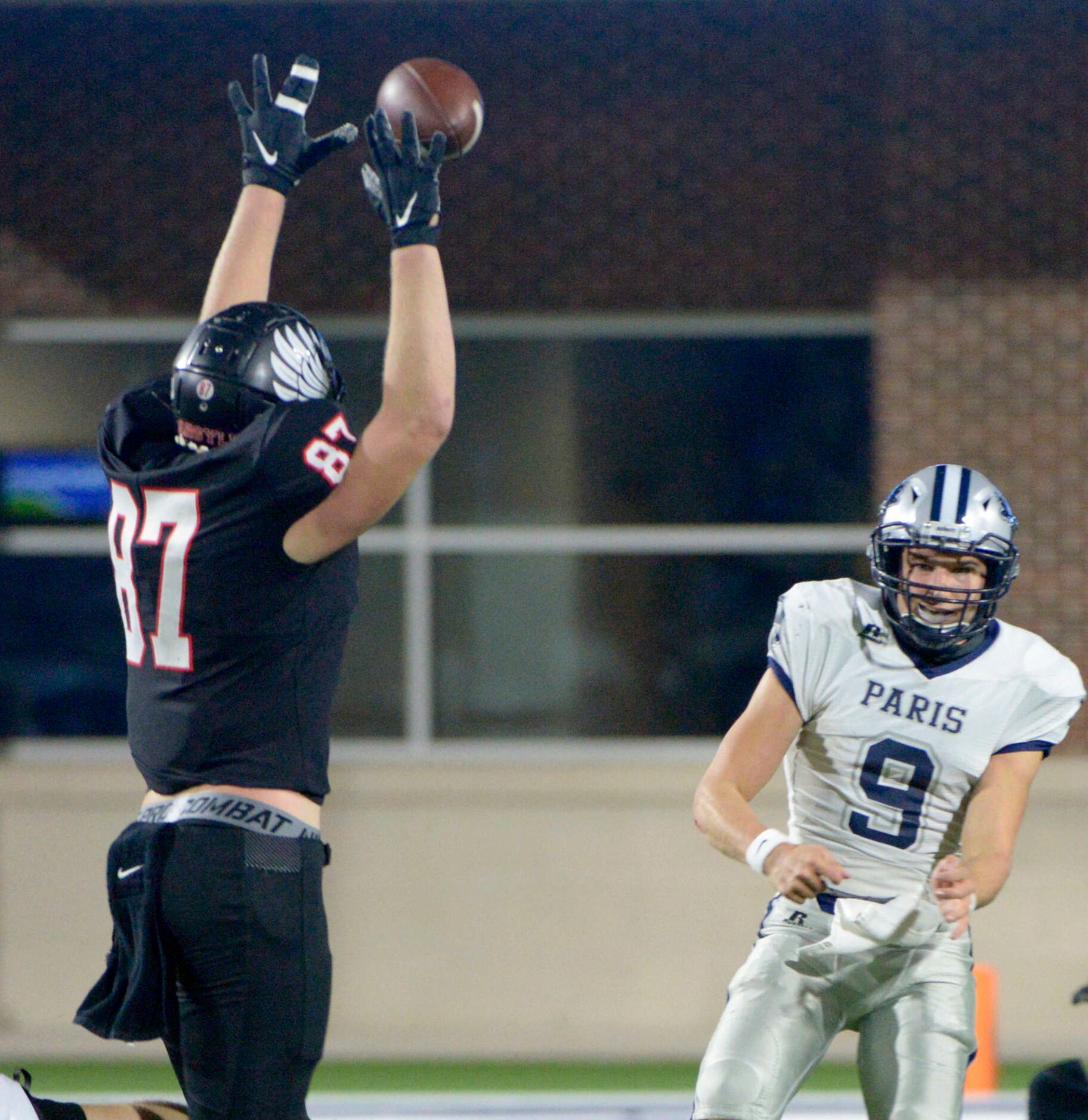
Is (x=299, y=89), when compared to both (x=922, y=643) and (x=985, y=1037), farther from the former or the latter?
(x=985, y=1037)

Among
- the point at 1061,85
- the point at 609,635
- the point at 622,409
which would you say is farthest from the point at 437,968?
the point at 1061,85

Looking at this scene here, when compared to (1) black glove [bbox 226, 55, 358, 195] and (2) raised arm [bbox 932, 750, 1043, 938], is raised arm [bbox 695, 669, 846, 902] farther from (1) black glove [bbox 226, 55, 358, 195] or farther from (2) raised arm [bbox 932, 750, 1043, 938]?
(1) black glove [bbox 226, 55, 358, 195]

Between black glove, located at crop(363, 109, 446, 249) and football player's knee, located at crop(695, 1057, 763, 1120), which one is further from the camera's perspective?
football player's knee, located at crop(695, 1057, 763, 1120)

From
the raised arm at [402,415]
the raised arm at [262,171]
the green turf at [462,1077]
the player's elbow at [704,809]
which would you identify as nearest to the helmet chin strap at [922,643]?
the player's elbow at [704,809]

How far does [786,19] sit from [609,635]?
311cm

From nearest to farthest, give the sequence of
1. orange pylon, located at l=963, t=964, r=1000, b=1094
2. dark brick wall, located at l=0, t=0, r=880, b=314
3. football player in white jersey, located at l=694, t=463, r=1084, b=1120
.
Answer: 1. football player in white jersey, located at l=694, t=463, r=1084, b=1120
2. orange pylon, located at l=963, t=964, r=1000, b=1094
3. dark brick wall, located at l=0, t=0, r=880, b=314

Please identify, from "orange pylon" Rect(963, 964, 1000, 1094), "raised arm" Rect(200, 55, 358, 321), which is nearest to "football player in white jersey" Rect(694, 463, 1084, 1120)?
"raised arm" Rect(200, 55, 358, 321)

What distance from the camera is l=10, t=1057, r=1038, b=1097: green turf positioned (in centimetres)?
658

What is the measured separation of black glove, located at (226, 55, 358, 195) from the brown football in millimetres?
543

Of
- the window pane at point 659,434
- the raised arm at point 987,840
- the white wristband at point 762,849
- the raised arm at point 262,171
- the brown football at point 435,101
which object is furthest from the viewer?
the window pane at point 659,434

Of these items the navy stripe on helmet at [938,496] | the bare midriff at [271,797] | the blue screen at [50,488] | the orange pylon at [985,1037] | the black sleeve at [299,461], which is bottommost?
the orange pylon at [985,1037]

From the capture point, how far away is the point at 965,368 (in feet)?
24.9

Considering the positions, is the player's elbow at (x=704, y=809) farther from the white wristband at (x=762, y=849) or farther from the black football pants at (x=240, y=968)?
the black football pants at (x=240, y=968)

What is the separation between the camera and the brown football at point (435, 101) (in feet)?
13.0
